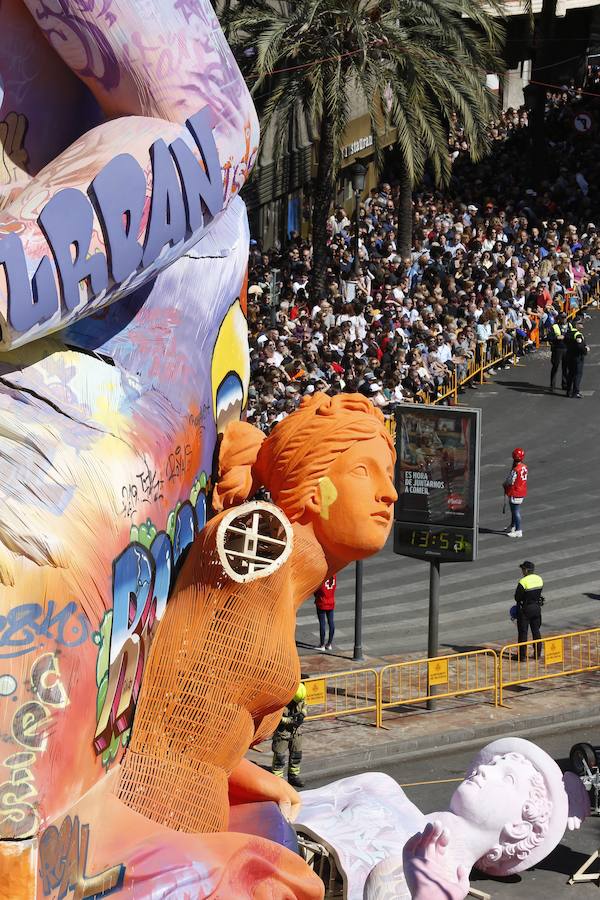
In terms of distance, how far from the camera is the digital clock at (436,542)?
1781 centimetres

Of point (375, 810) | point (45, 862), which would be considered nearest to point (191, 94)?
point (45, 862)

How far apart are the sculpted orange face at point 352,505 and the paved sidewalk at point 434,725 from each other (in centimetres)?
904

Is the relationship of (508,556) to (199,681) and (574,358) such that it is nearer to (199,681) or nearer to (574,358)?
(574,358)

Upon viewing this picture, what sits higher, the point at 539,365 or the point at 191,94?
the point at 191,94

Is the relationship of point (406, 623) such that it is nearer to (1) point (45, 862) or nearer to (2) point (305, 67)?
(2) point (305, 67)

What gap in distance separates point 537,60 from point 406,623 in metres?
33.9

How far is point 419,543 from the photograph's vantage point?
18.0m

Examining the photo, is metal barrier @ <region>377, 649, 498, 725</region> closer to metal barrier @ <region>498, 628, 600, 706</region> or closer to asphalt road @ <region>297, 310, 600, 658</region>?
metal barrier @ <region>498, 628, 600, 706</region>

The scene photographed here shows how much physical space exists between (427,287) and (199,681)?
81.5ft

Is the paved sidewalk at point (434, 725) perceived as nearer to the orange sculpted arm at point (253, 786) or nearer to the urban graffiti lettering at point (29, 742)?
the orange sculpted arm at point (253, 786)

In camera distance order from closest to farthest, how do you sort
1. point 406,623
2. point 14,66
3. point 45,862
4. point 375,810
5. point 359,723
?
point 45,862 < point 14,66 < point 375,810 < point 359,723 < point 406,623

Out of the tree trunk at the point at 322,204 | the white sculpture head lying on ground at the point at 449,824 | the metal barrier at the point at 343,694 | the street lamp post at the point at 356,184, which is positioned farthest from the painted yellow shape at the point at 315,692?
the street lamp post at the point at 356,184

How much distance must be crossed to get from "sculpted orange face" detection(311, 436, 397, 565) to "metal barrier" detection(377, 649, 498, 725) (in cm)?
1042

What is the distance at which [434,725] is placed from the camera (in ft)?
57.2
